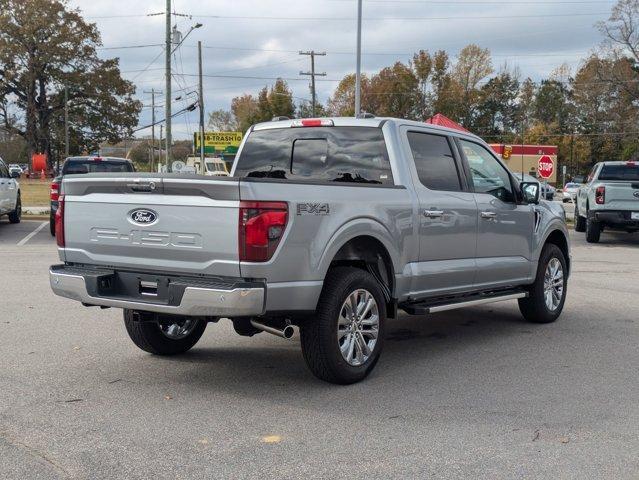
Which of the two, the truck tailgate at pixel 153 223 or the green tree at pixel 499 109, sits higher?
the green tree at pixel 499 109

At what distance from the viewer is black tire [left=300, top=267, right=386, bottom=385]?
5414 millimetres

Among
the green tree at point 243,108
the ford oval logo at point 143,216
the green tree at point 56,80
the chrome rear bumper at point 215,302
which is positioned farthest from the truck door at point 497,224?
the green tree at point 243,108

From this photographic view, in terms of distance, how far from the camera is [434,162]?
22.4 feet

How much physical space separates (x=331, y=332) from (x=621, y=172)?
Result: 1502 cm

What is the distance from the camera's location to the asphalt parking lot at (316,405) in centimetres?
419

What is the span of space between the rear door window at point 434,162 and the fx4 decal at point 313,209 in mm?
1431

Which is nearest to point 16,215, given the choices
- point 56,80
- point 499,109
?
point 56,80

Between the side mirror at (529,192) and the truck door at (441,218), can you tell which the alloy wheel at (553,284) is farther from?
the truck door at (441,218)

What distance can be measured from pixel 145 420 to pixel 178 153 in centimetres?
11647

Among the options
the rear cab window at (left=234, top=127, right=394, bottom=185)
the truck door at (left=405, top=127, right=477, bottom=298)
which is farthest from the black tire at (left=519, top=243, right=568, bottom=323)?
the rear cab window at (left=234, top=127, right=394, bottom=185)

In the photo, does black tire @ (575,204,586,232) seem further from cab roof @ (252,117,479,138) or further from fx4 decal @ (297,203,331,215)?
fx4 decal @ (297,203,331,215)

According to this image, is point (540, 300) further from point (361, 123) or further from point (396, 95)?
point (396, 95)

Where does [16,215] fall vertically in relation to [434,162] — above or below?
below

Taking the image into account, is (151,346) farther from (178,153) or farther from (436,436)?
(178,153)
